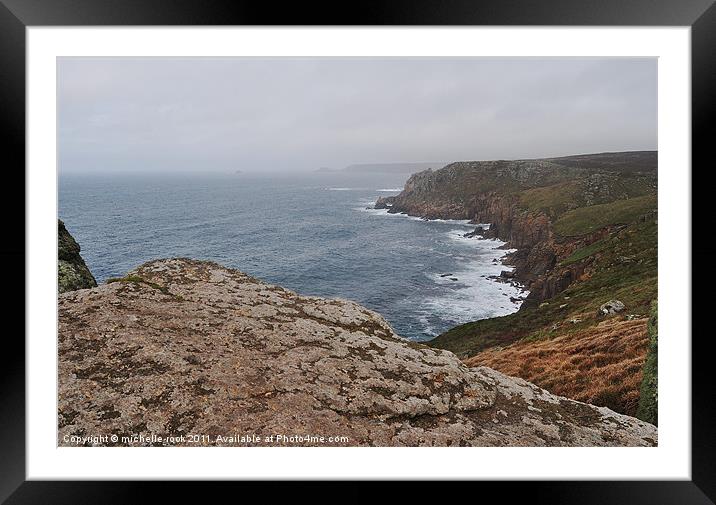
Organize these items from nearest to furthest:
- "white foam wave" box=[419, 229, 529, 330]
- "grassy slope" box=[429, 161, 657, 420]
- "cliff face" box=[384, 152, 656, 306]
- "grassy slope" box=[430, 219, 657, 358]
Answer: "grassy slope" box=[429, 161, 657, 420], "grassy slope" box=[430, 219, 657, 358], "white foam wave" box=[419, 229, 529, 330], "cliff face" box=[384, 152, 656, 306]

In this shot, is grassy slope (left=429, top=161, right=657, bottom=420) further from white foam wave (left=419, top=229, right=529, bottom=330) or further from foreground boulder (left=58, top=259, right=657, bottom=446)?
foreground boulder (left=58, top=259, right=657, bottom=446)

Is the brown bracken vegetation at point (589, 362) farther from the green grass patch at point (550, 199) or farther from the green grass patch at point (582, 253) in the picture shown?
the green grass patch at point (550, 199)

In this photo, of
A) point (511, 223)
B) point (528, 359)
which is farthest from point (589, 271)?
point (528, 359)

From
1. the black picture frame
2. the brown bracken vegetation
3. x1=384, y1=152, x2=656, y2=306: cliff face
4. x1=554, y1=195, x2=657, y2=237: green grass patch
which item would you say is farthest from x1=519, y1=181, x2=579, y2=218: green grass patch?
the black picture frame

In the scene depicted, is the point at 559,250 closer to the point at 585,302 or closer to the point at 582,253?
the point at 582,253
